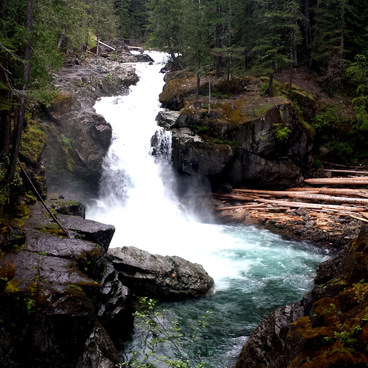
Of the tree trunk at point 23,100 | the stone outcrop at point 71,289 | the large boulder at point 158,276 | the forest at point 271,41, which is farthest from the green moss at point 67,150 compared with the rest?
the large boulder at point 158,276

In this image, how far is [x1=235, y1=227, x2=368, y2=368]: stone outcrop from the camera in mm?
3436

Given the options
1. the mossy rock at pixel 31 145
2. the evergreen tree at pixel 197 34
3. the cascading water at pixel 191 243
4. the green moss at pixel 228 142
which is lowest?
the cascading water at pixel 191 243

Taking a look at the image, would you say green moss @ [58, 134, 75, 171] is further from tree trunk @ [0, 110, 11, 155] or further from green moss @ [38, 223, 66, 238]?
green moss @ [38, 223, 66, 238]

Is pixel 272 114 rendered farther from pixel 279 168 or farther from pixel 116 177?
pixel 116 177

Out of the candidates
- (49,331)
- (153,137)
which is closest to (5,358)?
(49,331)

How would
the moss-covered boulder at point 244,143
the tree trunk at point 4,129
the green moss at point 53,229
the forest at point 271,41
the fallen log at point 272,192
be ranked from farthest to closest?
the forest at point 271,41 → the fallen log at point 272,192 → the moss-covered boulder at point 244,143 → the tree trunk at point 4,129 → the green moss at point 53,229

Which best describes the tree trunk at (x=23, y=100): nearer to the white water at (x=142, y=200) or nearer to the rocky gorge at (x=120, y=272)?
the rocky gorge at (x=120, y=272)

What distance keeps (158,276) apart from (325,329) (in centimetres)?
616

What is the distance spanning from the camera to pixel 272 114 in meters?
19.1

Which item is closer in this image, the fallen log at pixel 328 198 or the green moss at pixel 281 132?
the fallen log at pixel 328 198

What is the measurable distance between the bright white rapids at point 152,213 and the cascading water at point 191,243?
47 millimetres

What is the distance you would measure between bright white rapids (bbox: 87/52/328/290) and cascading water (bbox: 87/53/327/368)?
47mm

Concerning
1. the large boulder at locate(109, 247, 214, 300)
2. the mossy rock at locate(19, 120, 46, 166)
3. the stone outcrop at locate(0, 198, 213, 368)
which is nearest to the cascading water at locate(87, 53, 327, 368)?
the large boulder at locate(109, 247, 214, 300)

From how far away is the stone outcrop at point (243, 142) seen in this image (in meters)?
18.9
